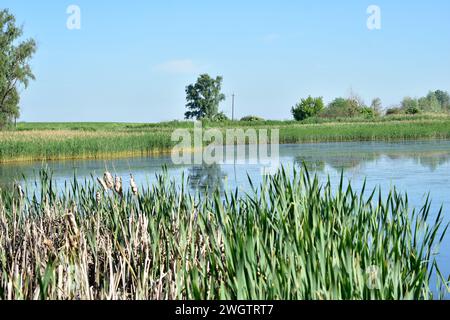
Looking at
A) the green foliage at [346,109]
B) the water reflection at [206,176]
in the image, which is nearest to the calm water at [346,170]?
the water reflection at [206,176]

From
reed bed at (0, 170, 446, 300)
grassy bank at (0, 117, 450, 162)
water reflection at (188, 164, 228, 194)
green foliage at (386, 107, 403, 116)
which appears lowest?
water reflection at (188, 164, 228, 194)

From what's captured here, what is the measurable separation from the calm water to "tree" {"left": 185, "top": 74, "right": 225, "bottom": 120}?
3727 centimetres

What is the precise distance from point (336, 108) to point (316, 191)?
43834 millimetres

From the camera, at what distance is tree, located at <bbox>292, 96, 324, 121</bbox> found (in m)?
52.2

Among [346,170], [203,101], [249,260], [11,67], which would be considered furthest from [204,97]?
[249,260]

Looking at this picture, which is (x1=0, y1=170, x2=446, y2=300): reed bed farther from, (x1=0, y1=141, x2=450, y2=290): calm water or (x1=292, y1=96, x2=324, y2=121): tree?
(x1=292, y1=96, x2=324, y2=121): tree

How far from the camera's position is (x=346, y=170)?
15.1m

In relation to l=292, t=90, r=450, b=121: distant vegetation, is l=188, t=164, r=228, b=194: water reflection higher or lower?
lower

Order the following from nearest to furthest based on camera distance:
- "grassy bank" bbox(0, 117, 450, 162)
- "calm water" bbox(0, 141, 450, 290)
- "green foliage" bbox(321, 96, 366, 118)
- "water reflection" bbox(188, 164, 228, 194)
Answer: "calm water" bbox(0, 141, 450, 290) → "water reflection" bbox(188, 164, 228, 194) → "grassy bank" bbox(0, 117, 450, 162) → "green foliage" bbox(321, 96, 366, 118)

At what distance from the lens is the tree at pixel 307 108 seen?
171ft

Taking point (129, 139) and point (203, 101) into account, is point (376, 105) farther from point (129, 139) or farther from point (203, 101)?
point (129, 139)

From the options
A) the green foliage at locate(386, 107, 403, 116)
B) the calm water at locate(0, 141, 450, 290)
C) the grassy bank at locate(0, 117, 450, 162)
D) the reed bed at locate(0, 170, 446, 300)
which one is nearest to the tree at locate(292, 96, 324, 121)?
the green foliage at locate(386, 107, 403, 116)
